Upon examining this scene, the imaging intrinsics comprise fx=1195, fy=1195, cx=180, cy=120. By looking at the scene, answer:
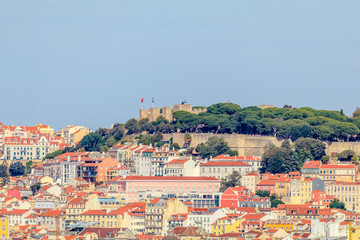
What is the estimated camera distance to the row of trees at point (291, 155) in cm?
7819

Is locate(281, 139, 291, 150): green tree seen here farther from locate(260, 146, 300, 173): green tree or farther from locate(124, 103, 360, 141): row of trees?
locate(260, 146, 300, 173): green tree

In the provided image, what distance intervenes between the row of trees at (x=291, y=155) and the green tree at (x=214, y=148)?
3.88m

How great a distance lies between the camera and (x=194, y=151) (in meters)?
86.6

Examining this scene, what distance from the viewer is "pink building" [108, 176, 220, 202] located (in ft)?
245

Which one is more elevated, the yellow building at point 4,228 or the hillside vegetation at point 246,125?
the hillside vegetation at point 246,125

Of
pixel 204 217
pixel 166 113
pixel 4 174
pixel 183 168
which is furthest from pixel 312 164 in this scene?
pixel 4 174

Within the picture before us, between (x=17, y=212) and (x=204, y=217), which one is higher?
(x=17, y=212)

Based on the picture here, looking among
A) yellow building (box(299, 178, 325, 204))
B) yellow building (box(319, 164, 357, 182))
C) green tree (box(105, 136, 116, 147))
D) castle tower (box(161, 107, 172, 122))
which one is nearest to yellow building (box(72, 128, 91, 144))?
green tree (box(105, 136, 116, 147))

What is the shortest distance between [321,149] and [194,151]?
10.4 meters

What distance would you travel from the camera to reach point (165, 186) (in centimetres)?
7525

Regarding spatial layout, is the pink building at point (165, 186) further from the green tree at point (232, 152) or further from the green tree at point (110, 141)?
the green tree at point (110, 141)

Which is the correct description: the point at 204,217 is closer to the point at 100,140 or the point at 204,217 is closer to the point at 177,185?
the point at 177,185

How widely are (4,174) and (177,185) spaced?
63.6 feet

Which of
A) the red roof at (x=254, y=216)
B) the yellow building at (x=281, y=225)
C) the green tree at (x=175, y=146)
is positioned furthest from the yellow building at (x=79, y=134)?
the yellow building at (x=281, y=225)
